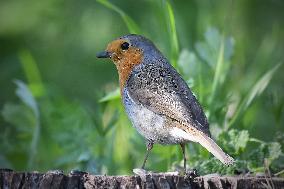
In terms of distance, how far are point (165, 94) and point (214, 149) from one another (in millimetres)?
601

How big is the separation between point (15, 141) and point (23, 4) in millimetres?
2385

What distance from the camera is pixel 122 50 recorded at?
20.1 feet

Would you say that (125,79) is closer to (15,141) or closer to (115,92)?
(115,92)

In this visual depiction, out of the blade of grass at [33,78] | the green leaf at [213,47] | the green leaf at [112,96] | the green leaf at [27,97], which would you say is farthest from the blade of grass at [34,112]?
the green leaf at [213,47]

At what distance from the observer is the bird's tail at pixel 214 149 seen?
16.6ft

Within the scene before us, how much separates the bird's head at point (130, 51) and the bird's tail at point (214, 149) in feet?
3.05

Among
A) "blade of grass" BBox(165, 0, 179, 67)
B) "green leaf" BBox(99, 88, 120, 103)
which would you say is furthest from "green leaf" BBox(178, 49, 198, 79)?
"green leaf" BBox(99, 88, 120, 103)

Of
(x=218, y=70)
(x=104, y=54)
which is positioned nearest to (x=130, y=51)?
(x=104, y=54)

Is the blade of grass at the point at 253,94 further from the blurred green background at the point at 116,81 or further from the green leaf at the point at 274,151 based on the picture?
the green leaf at the point at 274,151

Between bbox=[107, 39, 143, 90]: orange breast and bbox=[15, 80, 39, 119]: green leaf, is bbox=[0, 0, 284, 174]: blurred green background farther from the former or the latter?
bbox=[107, 39, 143, 90]: orange breast

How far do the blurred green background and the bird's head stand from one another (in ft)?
1.49

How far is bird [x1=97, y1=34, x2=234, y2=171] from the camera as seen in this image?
5.46 m

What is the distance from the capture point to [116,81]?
29.5ft

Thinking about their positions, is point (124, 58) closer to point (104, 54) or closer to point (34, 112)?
point (104, 54)
